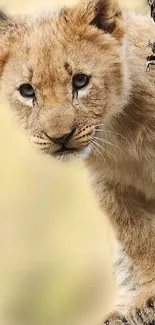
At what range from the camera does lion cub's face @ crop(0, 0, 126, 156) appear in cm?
919

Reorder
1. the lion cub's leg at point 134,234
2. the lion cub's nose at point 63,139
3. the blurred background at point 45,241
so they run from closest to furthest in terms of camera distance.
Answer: the lion cub's nose at point 63,139, the lion cub's leg at point 134,234, the blurred background at point 45,241

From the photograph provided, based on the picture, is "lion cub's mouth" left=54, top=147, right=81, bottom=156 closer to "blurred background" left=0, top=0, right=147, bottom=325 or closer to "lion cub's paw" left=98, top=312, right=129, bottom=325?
"lion cub's paw" left=98, top=312, right=129, bottom=325

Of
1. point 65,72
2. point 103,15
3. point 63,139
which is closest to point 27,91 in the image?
point 65,72

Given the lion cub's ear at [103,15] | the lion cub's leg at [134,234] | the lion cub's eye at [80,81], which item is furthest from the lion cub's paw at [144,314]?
the lion cub's ear at [103,15]

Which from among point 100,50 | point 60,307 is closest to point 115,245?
point 100,50

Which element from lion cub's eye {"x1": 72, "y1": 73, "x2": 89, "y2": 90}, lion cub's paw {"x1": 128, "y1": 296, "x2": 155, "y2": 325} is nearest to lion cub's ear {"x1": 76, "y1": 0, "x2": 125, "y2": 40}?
lion cub's eye {"x1": 72, "y1": 73, "x2": 89, "y2": 90}

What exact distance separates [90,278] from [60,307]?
17.0 inches

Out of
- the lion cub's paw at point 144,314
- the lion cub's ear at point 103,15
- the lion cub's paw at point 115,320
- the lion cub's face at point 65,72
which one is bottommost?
the lion cub's paw at point 115,320

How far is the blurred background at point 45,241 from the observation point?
14359mm

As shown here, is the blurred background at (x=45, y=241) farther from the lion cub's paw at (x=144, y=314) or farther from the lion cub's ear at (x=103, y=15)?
the lion cub's ear at (x=103, y=15)

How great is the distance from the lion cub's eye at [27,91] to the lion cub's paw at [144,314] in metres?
1.71

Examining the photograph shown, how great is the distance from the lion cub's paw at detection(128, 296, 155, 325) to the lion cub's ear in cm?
185

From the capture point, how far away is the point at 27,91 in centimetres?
942

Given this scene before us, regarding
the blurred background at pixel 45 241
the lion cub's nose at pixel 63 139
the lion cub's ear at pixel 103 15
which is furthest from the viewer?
the blurred background at pixel 45 241
